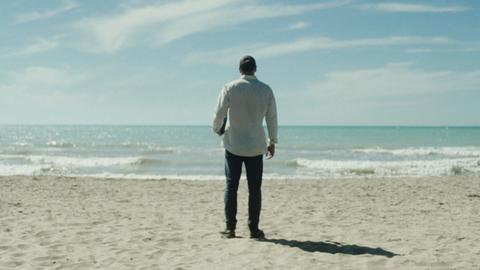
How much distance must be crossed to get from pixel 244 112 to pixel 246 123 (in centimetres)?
12

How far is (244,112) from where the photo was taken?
528cm

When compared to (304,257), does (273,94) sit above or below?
above

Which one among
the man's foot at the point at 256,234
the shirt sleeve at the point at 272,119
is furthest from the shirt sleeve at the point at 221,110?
the man's foot at the point at 256,234

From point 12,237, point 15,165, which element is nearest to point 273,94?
point 12,237

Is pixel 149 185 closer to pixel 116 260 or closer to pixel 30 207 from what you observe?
pixel 30 207

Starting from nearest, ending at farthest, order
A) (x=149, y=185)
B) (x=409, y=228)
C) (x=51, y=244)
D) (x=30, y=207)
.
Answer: (x=51, y=244) → (x=409, y=228) → (x=30, y=207) → (x=149, y=185)

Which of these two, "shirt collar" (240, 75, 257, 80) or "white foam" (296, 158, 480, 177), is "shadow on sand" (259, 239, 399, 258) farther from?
"white foam" (296, 158, 480, 177)

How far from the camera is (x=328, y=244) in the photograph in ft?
17.8

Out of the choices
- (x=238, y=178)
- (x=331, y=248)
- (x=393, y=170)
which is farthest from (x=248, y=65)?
(x=393, y=170)

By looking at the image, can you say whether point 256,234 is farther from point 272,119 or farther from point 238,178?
point 272,119

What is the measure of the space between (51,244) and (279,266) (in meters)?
2.49

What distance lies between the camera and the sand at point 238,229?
4.66 m

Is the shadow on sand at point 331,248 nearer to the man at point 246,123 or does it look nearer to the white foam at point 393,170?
the man at point 246,123

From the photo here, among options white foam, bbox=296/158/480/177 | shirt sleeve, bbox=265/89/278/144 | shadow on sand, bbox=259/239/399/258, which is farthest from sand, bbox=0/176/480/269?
white foam, bbox=296/158/480/177
